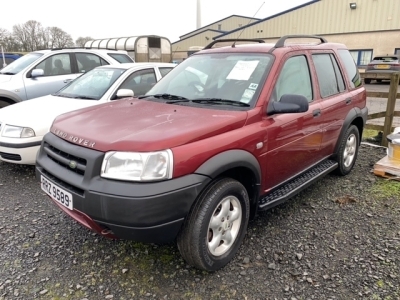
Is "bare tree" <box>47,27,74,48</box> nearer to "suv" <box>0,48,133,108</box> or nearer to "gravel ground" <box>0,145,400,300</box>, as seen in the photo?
"suv" <box>0,48,133,108</box>

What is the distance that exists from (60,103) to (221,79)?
2912mm

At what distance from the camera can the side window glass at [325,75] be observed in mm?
3773

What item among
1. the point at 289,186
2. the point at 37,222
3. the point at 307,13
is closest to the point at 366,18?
the point at 307,13

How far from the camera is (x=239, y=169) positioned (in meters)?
2.72

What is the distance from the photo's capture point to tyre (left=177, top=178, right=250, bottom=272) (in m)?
2.37

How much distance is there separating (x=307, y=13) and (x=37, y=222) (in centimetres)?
2565

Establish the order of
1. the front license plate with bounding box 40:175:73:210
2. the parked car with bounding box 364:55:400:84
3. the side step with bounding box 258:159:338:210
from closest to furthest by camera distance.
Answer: the front license plate with bounding box 40:175:73:210
the side step with bounding box 258:159:338:210
the parked car with bounding box 364:55:400:84

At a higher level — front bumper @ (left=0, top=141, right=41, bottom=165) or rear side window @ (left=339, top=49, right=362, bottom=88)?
rear side window @ (left=339, top=49, right=362, bottom=88)

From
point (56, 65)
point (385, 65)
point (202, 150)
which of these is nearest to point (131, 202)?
point (202, 150)

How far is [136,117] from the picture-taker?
2.77 meters

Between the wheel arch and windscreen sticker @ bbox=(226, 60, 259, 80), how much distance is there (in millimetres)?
854

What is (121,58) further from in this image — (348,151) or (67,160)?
(67,160)

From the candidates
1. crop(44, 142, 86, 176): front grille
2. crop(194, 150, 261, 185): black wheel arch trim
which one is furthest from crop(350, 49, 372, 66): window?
crop(44, 142, 86, 176): front grille

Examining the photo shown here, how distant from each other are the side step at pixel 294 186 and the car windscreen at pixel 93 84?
10.5 ft
